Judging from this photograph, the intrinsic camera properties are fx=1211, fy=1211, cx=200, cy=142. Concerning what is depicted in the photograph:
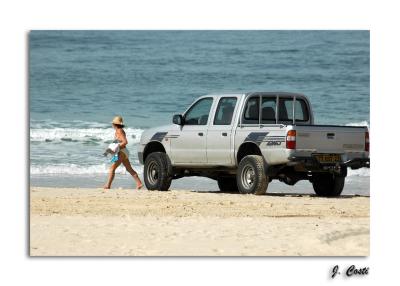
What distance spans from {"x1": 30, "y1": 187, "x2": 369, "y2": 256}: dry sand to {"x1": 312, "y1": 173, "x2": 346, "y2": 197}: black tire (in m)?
0.31

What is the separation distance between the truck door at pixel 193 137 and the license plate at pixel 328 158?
77.4 inches

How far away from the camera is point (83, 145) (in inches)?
851

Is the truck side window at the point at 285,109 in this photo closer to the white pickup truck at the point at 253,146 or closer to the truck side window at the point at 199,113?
the white pickup truck at the point at 253,146

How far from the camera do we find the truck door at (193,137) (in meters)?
18.4

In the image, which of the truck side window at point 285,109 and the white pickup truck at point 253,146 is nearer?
the white pickup truck at point 253,146

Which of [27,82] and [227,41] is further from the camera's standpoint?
[227,41]

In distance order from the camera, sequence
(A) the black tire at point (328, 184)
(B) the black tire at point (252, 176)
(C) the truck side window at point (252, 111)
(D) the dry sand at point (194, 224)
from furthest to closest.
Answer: (A) the black tire at point (328, 184) < (C) the truck side window at point (252, 111) < (B) the black tire at point (252, 176) < (D) the dry sand at point (194, 224)

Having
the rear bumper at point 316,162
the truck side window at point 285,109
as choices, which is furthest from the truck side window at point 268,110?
the rear bumper at point 316,162

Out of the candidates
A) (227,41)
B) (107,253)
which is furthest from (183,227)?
(227,41)

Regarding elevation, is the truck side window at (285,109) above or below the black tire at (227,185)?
above

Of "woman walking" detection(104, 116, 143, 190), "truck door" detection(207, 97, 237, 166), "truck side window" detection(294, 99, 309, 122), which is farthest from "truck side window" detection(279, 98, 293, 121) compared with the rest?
"woman walking" detection(104, 116, 143, 190)

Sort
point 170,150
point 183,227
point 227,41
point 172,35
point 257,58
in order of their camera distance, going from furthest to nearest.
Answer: point 257,58
point 227,41
point 172,35
point 170,150
point 183,227
